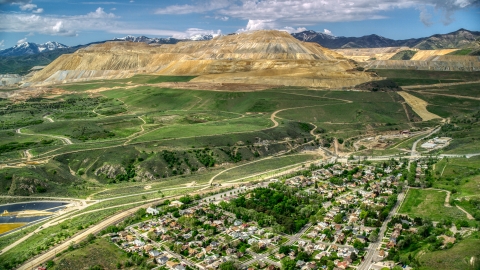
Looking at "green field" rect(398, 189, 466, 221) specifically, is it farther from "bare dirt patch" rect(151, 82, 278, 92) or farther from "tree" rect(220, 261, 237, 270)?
"bare dirt patch" rect(151, 82, 278, 92)

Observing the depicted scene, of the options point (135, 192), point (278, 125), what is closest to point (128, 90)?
point (278, 125)

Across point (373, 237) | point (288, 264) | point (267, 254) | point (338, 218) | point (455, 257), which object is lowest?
point (267, 254)

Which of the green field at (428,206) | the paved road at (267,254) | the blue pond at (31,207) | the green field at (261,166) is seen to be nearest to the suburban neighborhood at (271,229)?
the paved road at (267,254)

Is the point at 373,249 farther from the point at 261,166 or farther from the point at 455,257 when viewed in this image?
the point at 261,166

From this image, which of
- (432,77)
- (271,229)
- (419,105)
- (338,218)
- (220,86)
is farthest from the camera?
(432,77)

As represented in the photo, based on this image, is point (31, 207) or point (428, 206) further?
point (31, 207)

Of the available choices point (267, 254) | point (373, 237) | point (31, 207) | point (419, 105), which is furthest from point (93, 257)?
point (419, 105)
